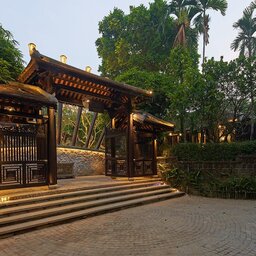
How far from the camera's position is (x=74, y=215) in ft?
22.2

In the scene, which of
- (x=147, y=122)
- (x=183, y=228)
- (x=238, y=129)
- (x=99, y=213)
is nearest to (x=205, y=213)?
(x=183, y=228)

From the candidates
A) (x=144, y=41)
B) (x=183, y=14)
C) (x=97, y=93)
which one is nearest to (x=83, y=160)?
(x=97, y=93)

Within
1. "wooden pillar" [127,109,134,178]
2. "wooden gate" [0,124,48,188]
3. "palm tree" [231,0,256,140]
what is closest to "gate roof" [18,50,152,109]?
A: "wooden pillar" [127,109,134,178]

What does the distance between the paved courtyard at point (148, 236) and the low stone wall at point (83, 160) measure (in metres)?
7.05

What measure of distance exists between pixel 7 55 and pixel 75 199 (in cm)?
566

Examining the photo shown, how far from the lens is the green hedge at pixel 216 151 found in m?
12.6

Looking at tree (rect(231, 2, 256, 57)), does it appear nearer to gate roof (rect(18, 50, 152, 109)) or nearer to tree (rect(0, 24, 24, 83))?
gate roof (rect(18, 50, 152, 109))

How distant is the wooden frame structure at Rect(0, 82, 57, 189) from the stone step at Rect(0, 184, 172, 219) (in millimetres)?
1073

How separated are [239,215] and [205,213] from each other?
3.12 feet

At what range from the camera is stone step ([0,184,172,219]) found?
6382mm

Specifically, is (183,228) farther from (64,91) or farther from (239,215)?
(64,91)

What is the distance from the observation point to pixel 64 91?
10828mm

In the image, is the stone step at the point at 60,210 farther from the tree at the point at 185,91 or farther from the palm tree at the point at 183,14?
the palm tree at the point at 183,14

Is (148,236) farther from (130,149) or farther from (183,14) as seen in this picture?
(183,14)
